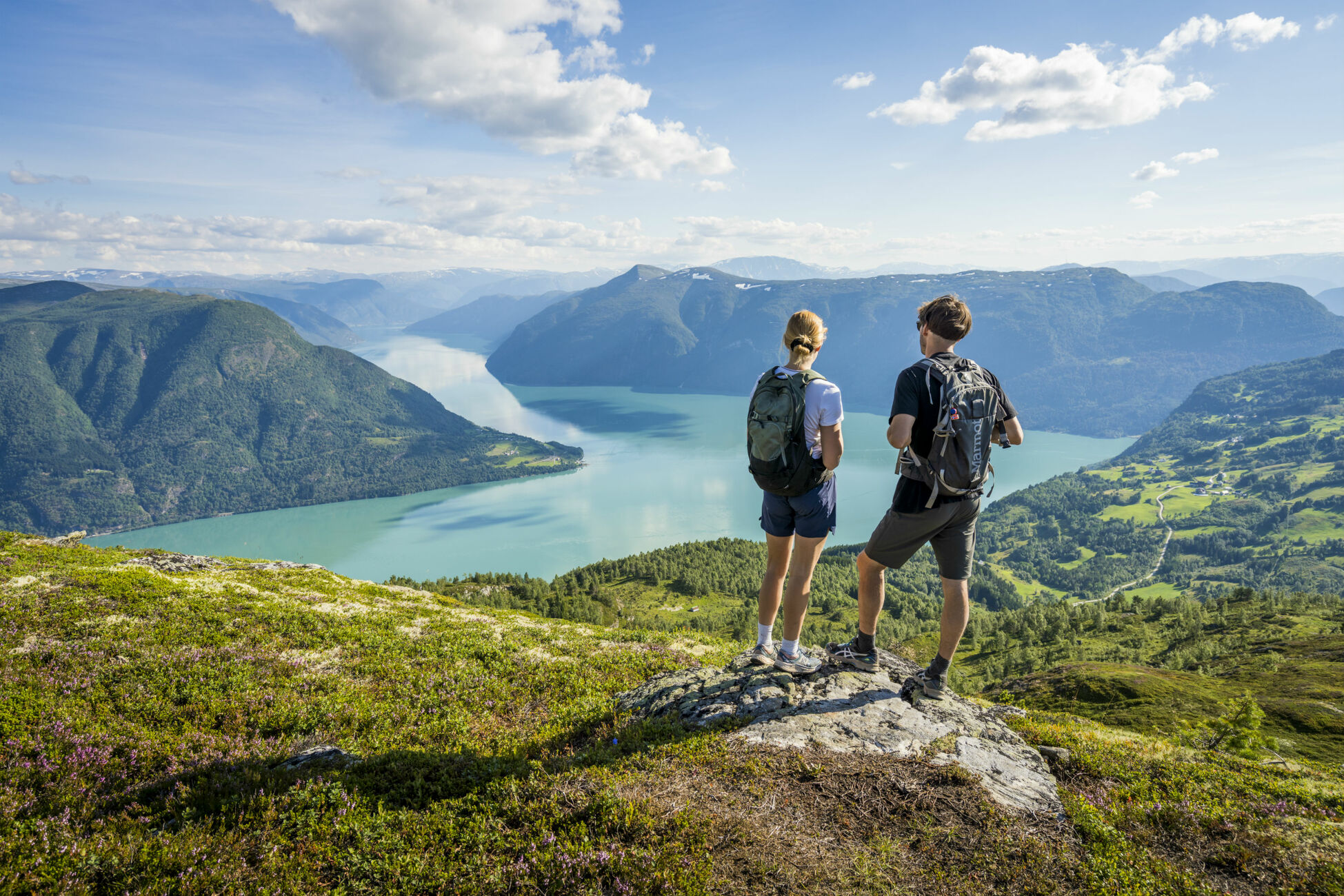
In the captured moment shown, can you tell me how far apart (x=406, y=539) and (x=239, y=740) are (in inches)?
7033

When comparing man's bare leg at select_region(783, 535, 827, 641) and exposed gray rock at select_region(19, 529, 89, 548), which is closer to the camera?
man's bare leg at select_region(783, 535, 827, 641)

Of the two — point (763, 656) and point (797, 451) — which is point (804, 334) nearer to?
point (797, 451)

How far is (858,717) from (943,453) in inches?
130

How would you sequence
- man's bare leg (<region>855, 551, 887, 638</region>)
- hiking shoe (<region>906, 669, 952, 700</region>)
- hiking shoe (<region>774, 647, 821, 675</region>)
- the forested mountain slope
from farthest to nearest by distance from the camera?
the forested mountain slope, hiking shoe (<region>774, 647, 821, 675</region>), hiking shoe (<region>906, 669, 952, 700</region>), man's bare leg (<region>855, 551, 887, 638</region>)

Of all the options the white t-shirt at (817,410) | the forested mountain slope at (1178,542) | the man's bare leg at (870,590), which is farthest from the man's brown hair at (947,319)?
the forested mountain slope at (1178,542)

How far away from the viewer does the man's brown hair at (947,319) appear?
6.75 meters

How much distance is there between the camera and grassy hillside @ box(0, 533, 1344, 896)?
4.50 meters

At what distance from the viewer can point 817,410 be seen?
6781 millimetres

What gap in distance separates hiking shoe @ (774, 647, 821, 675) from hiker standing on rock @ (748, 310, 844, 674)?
3.12 feet

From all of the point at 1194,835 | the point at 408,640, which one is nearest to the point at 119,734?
the point at 408,640

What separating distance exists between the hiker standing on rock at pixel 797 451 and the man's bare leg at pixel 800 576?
0.01m

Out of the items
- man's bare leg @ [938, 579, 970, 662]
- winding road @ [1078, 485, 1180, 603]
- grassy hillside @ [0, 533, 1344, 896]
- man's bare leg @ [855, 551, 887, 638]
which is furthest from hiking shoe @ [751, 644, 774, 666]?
winding road @ [1078, 485, 1180, 603]

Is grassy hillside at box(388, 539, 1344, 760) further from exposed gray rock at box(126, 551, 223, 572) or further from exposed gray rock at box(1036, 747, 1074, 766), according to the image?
exposed gray rock at box(1036, 747, 1074, 766)

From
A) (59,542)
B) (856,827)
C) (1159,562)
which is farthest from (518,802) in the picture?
(1159,562)
